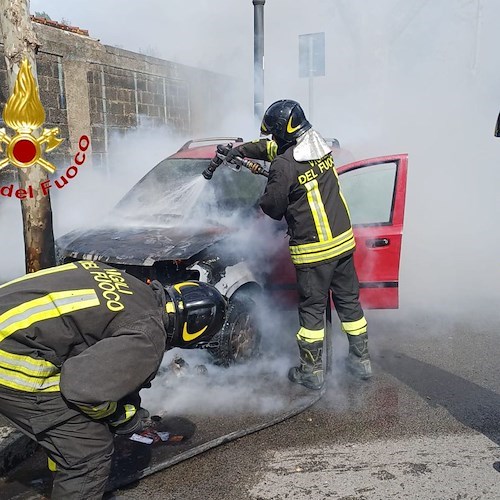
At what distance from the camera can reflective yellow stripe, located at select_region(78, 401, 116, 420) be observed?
2.00m

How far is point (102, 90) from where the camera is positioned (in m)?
9.74

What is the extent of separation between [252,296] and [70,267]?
2.21 m

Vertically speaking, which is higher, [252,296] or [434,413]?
[252,296]

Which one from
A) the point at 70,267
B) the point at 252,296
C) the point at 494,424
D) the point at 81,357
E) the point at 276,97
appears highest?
the point at 276,97

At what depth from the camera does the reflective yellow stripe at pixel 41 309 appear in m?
1.98

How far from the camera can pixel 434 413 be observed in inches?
141

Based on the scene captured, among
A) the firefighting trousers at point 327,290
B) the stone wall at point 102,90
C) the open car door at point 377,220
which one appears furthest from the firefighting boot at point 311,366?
the stone wall at point 102,90

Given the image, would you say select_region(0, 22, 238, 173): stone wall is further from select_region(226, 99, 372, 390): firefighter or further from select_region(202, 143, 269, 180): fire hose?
select_region(226, 99, 372, 390): firefighter

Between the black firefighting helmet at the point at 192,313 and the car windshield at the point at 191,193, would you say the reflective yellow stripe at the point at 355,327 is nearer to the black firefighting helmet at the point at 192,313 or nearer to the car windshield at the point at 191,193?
the car windshield at the point at 191,193

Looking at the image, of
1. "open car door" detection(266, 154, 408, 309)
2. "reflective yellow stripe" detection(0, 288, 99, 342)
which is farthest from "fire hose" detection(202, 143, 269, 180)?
"reflective yellow stripe" detection(0, 288, 99, 342)

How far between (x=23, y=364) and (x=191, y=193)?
2.84 meters

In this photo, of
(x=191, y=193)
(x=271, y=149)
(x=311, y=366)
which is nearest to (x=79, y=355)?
(x=311, y=366)

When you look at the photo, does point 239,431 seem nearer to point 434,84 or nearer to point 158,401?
point 158,401

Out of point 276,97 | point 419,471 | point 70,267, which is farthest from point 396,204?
point 276,97
